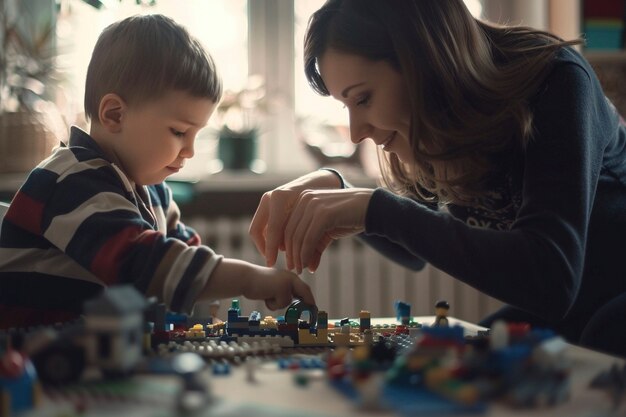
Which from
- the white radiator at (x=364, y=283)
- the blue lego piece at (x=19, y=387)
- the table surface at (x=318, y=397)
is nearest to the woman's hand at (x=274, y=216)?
the table surface at (x=318, y=397)

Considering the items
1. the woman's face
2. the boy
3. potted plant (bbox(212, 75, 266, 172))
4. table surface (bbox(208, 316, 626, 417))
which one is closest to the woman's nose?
the woman's face

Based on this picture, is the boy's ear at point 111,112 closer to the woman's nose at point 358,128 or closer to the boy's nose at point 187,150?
the boy's nose at point 187,150

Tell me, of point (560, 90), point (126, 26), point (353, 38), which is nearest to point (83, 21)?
point (126, 26)

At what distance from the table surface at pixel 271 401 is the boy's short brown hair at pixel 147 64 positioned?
536 mm

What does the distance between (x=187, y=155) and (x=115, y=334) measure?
623 millimetres

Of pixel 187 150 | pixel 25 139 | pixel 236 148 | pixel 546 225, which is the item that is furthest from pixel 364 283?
pixel 546 225

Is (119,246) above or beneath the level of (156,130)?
beneath

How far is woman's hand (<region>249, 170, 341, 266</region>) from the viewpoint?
3.82 ft

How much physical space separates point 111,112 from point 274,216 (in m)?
0.28

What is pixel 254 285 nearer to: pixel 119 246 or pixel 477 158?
pixel 119 246

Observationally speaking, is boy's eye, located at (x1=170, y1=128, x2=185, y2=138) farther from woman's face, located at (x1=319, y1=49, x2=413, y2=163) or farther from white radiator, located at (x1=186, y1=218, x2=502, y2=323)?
white radiator, located at (x1=186, y1=218, x2=502, y2=323)

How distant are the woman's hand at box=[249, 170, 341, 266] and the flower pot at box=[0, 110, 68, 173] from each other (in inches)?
45.5

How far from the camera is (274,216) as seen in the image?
117cm

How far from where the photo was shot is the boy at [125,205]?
0.95 meters
